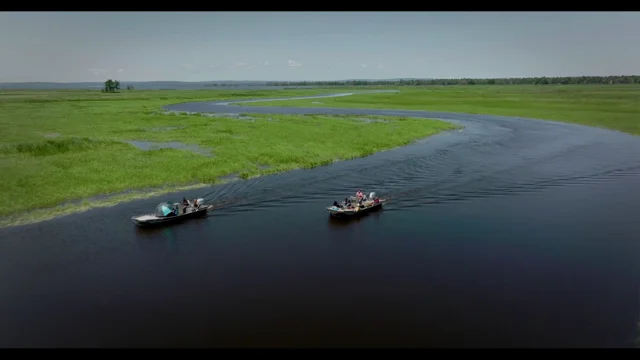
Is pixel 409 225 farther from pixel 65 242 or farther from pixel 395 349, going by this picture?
pixel 65 242

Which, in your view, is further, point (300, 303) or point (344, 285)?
point (344, 285)

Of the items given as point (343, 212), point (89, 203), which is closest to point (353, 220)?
point (343, 212)

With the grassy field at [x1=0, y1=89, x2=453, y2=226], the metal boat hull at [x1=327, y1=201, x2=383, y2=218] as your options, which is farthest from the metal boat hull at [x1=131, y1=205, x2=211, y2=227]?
the metal boat hull at [x1=327, y1=201, x2=383, y2=218]

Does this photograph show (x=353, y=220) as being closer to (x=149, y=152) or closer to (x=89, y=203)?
(x=89, y=203)

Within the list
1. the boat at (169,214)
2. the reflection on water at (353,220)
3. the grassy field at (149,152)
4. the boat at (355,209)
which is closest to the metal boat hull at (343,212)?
the boat at (355,209)

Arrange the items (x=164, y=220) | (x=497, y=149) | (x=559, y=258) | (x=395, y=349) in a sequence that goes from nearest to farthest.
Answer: (x=395, y=349) < (x=559, y=258) < (x=164, y=220) < (x=497, y=149)
